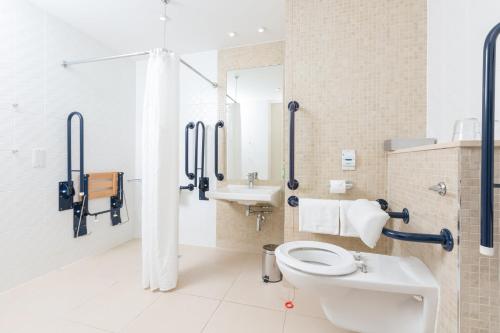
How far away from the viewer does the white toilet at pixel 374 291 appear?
1020mm

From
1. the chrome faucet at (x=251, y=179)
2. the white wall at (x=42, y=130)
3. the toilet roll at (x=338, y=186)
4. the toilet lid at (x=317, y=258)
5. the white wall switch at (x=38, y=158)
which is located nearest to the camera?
the toilet lid at (x=317, y=258)

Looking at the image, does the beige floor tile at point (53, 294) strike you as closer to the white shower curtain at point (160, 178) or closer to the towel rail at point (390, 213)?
the white shower curtain at point (160, 178)

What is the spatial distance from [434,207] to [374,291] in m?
0.49

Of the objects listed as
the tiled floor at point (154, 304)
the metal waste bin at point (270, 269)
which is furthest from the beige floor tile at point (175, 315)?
the metal waste bin at point (270, 269)

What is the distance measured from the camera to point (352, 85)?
5.67 feet

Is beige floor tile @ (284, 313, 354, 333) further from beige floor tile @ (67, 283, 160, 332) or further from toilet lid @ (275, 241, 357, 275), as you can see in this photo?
beige floor tile @ (67, 283, 160, 332)

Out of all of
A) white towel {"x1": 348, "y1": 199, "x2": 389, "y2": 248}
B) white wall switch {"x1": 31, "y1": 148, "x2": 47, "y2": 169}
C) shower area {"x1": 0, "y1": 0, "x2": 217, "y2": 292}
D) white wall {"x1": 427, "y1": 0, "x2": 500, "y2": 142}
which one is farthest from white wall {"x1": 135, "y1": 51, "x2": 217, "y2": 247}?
white wall {"x1": 427, "y1": 0, "x2": 500, "y2": 142}

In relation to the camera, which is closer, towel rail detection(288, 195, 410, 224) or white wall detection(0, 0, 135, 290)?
towel rail detection(288, 195, 410, 224)

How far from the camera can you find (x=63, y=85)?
2203mm

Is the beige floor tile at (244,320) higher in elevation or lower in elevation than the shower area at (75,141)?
lower

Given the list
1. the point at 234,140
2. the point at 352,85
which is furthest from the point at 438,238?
the point at 234,140

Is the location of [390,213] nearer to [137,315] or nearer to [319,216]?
[319,216]

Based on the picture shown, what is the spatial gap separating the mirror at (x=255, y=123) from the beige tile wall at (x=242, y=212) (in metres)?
0.07

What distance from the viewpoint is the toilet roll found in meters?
1.68
